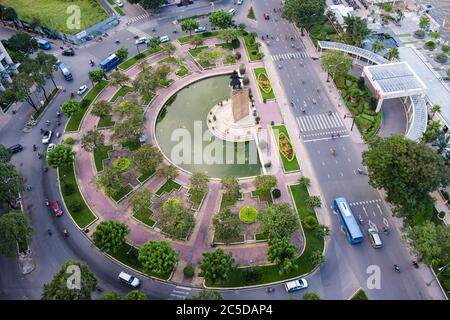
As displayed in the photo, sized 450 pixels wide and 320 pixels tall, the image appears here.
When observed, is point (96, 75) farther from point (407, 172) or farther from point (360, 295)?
point (360, 295)

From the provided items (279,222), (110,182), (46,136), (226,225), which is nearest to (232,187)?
(226,225)

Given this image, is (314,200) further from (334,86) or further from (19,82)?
(19,82)

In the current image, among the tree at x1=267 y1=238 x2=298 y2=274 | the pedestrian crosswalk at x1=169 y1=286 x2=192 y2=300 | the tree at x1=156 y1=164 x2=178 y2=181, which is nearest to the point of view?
the tree at x1=267 y1=238 x2=298 y2=274

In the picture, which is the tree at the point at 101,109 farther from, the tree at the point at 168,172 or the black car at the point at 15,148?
the tree at the point at 168,172

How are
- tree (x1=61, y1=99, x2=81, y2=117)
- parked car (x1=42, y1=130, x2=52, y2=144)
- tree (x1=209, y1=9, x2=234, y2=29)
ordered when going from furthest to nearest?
tree (x1=209, y1=9, x2=234, y2=29) < tree (x1=61, y1=99, x2=81, y2=117) < parked car (x1=42, y1=130, x2=52, y2=144)

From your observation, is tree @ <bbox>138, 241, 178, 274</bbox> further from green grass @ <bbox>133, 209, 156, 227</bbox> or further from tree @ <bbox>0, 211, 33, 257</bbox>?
tree @ <bbox>0, 211, 33, 257</bbox>

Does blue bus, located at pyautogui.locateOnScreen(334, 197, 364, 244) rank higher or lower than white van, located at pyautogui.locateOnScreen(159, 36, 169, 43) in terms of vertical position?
lower

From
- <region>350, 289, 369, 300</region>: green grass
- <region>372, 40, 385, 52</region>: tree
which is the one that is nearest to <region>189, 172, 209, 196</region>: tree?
<region>350, 289, 369, 300</region>: green grass
